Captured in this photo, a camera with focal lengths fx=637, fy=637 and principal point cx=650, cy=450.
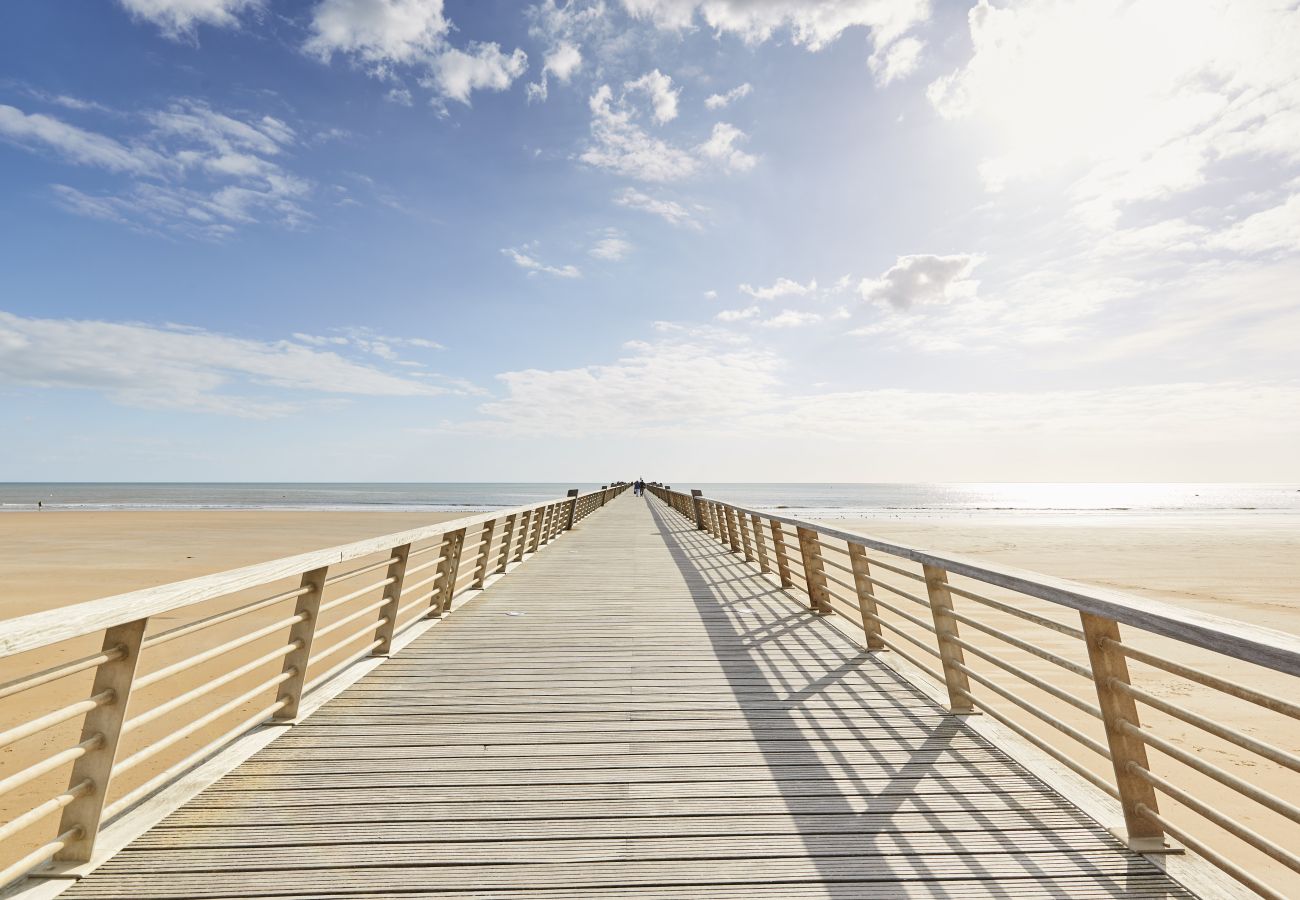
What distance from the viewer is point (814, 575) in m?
6.51

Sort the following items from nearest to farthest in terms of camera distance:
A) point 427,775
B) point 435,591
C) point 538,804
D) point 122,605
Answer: point 122,605
point 538,804
point 427,775
point 435,591

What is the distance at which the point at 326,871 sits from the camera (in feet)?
7.42

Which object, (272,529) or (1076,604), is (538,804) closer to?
(1076,604)

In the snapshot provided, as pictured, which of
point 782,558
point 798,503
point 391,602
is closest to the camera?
point 391,602

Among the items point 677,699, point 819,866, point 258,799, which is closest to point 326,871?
point 258,799

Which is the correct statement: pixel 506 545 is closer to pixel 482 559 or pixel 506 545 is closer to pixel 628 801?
pixel 482 559

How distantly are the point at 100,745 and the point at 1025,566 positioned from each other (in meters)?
19.7

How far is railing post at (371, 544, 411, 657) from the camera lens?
15.4 feet

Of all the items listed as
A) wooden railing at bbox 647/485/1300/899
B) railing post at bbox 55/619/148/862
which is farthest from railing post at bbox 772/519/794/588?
railing post at bbox 55/619/148/862

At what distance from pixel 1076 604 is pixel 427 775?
9.45 ft

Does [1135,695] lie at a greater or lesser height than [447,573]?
greater

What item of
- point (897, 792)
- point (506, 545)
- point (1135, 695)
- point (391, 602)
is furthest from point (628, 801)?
point (506, 545)

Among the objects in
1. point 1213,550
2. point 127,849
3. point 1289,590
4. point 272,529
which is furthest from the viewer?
point 272,529

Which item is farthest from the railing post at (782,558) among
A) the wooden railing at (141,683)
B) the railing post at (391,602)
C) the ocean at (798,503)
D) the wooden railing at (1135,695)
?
the ocean at (798,503)
